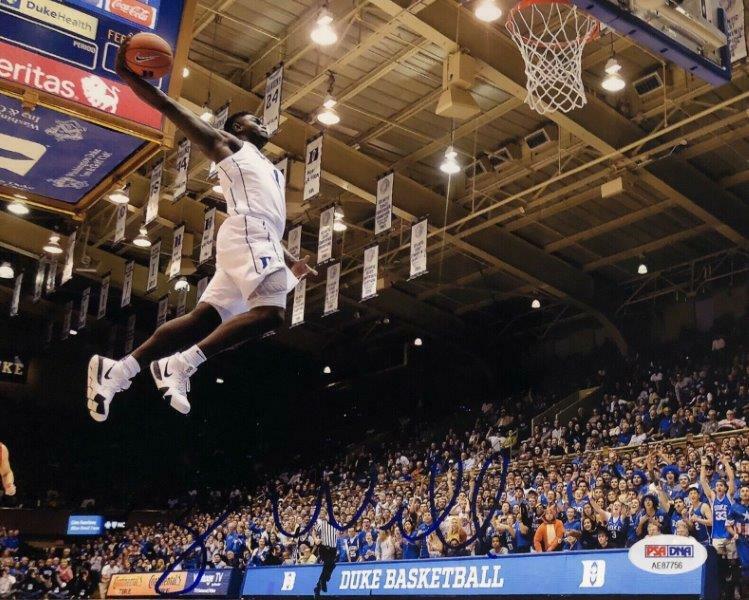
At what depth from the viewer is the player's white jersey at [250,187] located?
12.1ft

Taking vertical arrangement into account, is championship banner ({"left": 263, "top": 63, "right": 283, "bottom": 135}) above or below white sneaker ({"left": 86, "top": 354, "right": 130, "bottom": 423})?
above

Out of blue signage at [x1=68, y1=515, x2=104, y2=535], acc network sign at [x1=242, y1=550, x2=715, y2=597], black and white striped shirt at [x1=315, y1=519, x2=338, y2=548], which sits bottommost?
acc network sign at [x1=242, y1=550, x2=715, y2=597]

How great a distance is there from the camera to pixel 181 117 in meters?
3.45

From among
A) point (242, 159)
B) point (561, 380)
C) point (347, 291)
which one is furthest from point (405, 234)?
point (242, 159)

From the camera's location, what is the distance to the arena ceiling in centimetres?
1466

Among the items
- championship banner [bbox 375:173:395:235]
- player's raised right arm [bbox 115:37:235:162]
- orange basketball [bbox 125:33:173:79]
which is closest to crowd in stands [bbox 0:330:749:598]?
championship banner [bbox 375:173:395:235]

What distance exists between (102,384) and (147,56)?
142 centimetres

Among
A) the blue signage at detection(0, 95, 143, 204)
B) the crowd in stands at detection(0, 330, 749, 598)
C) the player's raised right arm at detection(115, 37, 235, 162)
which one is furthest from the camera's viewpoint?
the crowd in stands at detection(0, 330, 749, 598)

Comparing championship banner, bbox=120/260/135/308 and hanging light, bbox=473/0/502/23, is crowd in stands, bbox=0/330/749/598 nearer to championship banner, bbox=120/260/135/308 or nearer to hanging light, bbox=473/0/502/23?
hanging light, bbox=473/0/502/23

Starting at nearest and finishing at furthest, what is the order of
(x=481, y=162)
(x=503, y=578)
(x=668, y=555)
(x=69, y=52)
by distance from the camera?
(x=69, y=52), (x=668, y=555), (x=503, y=578), (x=481, y=162)

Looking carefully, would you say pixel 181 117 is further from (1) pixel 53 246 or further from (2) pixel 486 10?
(1) pixel 53 246

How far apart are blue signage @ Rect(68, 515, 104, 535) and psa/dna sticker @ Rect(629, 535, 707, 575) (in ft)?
79.6

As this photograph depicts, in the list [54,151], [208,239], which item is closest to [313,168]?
[208,239]

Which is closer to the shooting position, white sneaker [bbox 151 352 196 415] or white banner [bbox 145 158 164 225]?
white sneaker [bbox 151 352 196 415]
